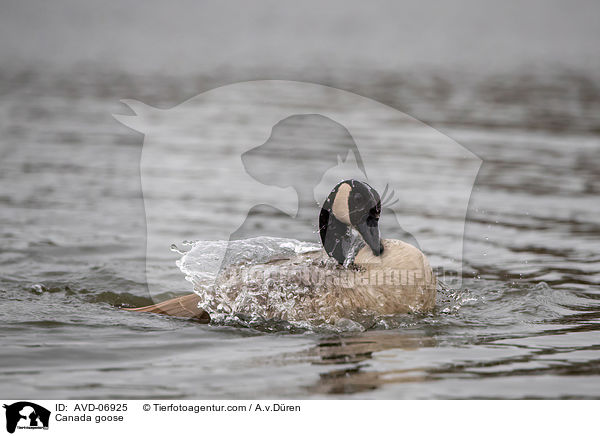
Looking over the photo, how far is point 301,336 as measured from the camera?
6234 mm

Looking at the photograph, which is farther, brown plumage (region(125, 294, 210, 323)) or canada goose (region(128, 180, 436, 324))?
brown plumage (region(125, 294, 210, 323))

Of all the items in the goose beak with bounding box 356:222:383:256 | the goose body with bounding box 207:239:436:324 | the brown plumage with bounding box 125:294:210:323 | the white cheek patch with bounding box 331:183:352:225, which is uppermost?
the white cheek patch with bounding box 331:183:352:225

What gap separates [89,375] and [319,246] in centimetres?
239

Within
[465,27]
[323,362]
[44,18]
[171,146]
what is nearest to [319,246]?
[323,362]

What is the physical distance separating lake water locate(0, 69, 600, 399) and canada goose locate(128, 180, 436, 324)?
0.19 meters

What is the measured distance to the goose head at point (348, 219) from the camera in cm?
638

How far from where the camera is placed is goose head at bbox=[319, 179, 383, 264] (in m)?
6.38

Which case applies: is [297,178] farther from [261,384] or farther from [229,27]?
[229,27]
